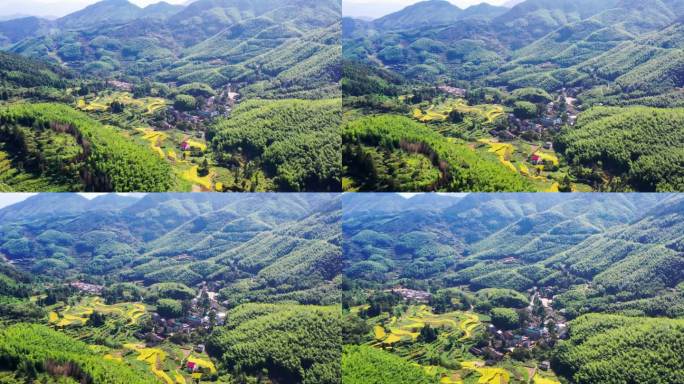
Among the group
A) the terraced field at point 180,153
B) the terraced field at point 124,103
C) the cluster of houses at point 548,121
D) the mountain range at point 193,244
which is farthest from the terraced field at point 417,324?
the terraced field at point 124,103

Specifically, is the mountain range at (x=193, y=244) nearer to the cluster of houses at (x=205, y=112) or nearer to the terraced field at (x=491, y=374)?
the cluster of houses at (x=205, y=112)

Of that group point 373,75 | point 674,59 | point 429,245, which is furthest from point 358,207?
point 674,59

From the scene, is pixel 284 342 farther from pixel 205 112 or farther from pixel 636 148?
pixel 636 148

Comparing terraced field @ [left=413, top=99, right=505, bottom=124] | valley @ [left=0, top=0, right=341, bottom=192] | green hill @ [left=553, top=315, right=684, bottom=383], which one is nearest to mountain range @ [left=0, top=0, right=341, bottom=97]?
valley @ [left=0, top=0, right=341, bottom=192]

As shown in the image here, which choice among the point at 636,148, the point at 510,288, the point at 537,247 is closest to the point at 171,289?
the point at 510,288

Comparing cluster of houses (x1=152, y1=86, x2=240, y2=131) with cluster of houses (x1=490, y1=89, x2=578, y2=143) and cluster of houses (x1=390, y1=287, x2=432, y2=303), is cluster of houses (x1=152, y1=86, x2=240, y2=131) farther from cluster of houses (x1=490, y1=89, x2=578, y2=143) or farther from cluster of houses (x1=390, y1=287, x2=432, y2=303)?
cluster of houses (x1=490, y1=89, x2=578, y2=143)

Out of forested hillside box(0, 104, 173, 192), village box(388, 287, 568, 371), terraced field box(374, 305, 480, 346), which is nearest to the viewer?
forested hillside box(0, 104, 173, 192)
